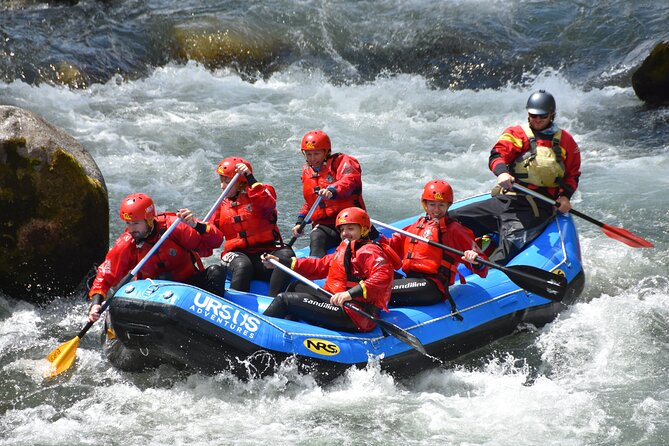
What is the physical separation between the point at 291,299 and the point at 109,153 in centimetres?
567

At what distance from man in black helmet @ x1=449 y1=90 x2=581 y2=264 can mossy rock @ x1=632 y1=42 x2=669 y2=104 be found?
5.46 m

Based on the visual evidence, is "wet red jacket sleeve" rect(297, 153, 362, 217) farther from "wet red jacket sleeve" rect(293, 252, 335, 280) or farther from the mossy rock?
the mossy rock

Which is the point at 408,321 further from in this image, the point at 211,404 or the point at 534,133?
the point at 534,133

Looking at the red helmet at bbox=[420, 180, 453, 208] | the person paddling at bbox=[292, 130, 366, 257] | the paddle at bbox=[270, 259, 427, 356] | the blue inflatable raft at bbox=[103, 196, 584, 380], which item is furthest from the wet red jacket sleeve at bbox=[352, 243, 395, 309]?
the person paddling at bbox=[292, 130, 366, 257]

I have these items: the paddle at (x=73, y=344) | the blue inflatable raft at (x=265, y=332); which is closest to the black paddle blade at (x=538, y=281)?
the blue inflatable raft at (x=265, y=332)

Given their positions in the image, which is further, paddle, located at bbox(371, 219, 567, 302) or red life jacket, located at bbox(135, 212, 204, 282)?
paddle, located at bbox(371, 219, 567, 302)

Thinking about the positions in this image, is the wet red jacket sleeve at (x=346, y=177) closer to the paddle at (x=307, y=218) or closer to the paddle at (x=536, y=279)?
the paddle at (x=307, y=218)

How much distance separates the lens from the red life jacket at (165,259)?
7113mm

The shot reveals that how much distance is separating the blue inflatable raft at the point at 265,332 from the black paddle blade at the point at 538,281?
14 centimetres

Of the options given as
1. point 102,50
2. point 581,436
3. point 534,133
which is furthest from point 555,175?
point 102,50

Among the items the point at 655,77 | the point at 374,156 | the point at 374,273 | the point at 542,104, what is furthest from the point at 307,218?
the point at 655,77

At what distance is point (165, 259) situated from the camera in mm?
7176

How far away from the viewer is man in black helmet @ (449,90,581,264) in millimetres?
8086

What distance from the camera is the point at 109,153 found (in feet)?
39.0
